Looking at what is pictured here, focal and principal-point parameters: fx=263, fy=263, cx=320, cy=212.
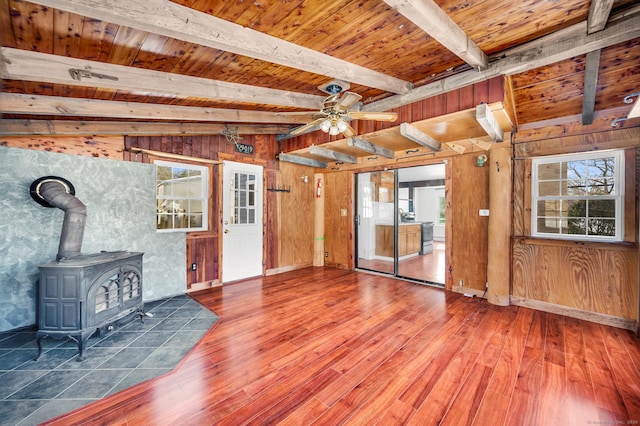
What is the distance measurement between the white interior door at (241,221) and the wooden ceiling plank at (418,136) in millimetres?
2910

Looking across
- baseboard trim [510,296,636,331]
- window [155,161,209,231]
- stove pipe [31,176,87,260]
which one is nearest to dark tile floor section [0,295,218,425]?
stove pipe [31,176,87,260]

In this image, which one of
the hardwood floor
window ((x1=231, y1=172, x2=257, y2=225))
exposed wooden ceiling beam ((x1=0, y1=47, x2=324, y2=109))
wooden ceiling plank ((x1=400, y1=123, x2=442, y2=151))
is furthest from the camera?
window ((x1=231, y1=172, x2=257, y2=225))

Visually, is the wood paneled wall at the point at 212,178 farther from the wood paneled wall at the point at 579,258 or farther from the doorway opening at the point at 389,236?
the wood paneled wall at the point at 579,258

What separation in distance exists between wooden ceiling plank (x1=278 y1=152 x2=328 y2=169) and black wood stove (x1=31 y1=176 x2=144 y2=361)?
306cm

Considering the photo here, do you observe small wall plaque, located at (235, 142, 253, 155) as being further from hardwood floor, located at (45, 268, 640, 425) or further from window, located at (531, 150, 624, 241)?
window, located at (531, 150, 624, 241)

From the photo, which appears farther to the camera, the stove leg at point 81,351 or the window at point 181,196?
the window at point 181,196

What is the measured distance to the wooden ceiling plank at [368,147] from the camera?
13.1ft

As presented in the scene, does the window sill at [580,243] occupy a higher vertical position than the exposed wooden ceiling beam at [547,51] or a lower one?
lower

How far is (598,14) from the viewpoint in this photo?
2021mm

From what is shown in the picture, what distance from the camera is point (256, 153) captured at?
5.09 metres

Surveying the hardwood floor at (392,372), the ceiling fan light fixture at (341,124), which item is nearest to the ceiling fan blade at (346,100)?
the ceiling fan light fixture at (341,124)

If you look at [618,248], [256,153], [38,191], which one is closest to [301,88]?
[256,153]

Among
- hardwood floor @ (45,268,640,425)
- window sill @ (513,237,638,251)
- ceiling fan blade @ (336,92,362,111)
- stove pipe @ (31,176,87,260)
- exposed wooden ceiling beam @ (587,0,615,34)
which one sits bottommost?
hardwood floor @ (45,268,640,425)

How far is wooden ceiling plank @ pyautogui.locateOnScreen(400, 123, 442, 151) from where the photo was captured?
3359mm
